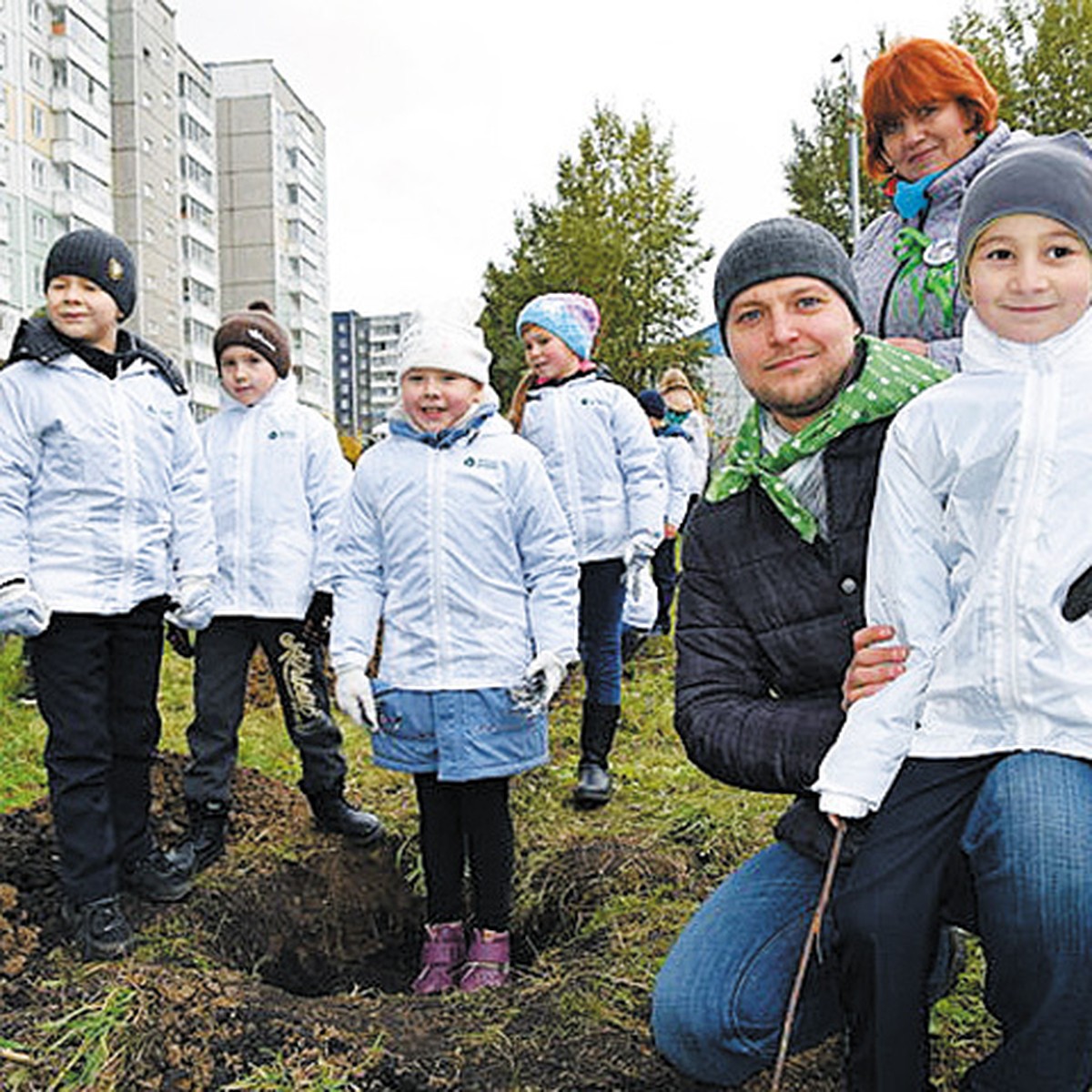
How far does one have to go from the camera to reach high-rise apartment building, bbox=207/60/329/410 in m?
64.2

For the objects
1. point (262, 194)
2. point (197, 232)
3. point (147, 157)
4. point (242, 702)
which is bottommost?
point (242, 702)

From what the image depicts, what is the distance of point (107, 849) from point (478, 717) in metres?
1.10

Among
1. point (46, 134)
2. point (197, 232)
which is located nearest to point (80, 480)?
point (46, 134)

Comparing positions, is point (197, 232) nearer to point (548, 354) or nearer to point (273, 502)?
point (548, 354)

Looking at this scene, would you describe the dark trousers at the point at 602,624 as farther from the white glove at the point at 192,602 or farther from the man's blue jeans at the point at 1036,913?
the man's blue jeans at the point at 1036,913

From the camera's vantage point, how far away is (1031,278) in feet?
6.39

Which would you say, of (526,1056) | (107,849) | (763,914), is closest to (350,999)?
(526,1056)

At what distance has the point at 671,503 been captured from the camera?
8789 mm

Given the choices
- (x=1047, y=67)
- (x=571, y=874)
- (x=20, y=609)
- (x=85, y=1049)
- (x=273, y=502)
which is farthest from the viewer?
(x=1047, y=67)

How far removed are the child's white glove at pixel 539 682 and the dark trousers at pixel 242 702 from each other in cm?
110

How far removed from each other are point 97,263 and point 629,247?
1841 cm

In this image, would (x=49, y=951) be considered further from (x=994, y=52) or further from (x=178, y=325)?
(x=178, y=325)

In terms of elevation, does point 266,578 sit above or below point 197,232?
below

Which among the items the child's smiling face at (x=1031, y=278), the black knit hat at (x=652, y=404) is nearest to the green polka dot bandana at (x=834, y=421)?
the child's smiling face at (x=1031, y=278)
